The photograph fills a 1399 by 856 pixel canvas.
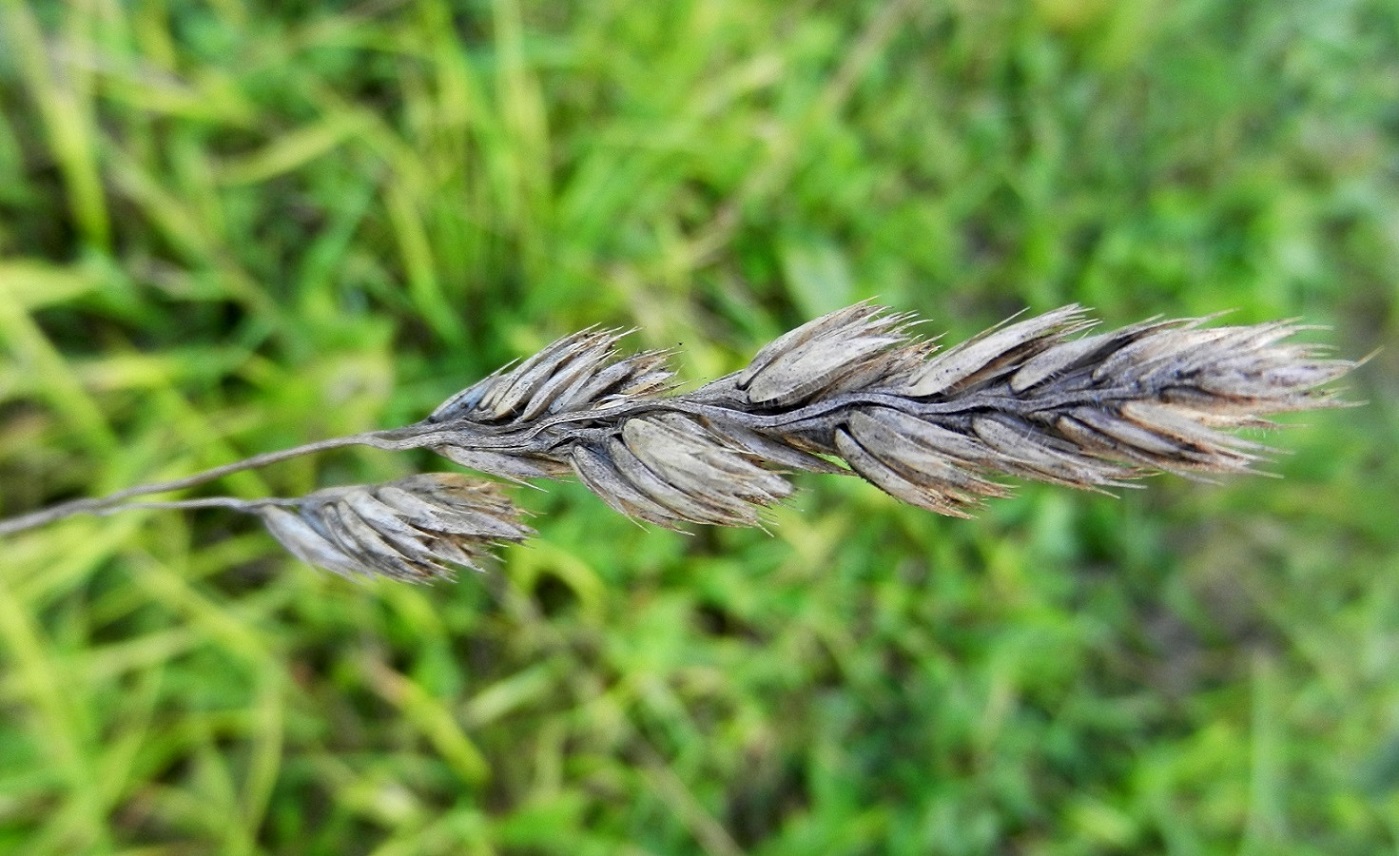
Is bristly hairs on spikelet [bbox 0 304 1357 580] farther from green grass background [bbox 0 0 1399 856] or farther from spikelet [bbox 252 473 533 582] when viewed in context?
green grass background [bbox 0 0 1399 856]

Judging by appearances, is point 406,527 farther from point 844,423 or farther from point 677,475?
point 844,423

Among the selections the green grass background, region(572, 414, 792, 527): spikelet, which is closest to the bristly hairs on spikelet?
region(572, 414, 792, 527): spikelet

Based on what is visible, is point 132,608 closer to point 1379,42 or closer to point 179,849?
point 179,849

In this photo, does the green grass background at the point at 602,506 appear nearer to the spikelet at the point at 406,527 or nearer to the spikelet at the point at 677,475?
the spikelet at the point at 406,527

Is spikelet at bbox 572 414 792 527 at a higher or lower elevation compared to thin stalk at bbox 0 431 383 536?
lower

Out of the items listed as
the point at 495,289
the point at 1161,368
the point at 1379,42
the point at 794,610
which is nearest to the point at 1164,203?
the point at 1379,42

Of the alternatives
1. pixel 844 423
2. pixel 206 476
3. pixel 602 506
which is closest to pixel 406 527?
pixel 206 476

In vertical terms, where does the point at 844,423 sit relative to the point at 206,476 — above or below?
below

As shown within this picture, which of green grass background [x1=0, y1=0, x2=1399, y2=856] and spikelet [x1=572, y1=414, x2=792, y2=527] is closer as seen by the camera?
spikelet [x1=572, y1=414, x2=792, y2=527]
